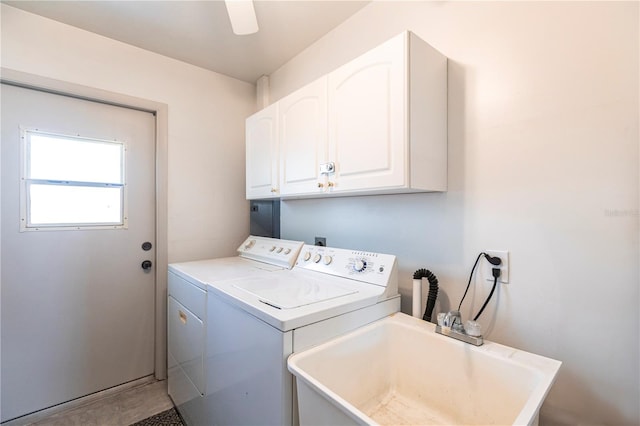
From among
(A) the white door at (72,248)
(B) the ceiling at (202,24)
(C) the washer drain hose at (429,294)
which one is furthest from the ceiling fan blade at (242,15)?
(C) the washer drain hose at (429,294)

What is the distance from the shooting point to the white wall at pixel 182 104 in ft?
5.73

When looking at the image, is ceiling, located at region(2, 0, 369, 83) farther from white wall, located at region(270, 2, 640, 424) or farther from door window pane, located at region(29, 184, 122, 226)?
door window pane, located at region(29, 184, 122, 226)

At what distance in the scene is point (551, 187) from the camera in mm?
1036

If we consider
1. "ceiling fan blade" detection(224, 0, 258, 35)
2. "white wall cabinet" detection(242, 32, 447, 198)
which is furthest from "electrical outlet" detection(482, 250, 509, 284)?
"ceiling fan blade" detection(224, 0, 258, 35)

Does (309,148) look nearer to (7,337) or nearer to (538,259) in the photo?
(538,259)

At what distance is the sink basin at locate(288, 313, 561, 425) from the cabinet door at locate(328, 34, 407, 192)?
2.07 feet

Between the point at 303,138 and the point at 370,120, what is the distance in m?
0.49

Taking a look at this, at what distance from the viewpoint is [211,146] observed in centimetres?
245

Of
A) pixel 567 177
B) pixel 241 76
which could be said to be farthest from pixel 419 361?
pixel 241 76

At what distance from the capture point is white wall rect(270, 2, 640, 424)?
913mm

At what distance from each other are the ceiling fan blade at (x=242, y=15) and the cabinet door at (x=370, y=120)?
0.44 meters

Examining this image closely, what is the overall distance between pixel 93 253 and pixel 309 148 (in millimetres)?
1660

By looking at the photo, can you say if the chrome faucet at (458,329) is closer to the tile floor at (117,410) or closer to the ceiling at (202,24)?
the ceiling at (202,24)

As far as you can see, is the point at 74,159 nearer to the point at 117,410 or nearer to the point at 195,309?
the point at 195,309
